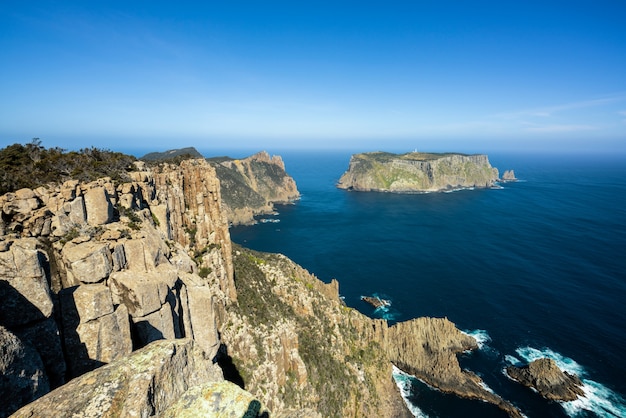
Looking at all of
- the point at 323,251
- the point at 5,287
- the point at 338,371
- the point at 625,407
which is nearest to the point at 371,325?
the point at 338,371

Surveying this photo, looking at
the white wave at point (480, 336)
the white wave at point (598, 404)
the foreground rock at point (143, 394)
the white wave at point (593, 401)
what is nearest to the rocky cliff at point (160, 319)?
the foreground rock at point (143, 394)

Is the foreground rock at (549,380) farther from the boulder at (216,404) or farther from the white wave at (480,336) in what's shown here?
the boulder at (216,404)

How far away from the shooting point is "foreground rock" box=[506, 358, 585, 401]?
63.5 m

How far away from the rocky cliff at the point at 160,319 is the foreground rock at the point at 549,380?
9.87m

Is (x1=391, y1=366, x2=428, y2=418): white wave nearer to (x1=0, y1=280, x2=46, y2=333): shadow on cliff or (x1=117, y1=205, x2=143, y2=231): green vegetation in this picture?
(x1=117, y1=205, x2=143, y2=231): green vegetation

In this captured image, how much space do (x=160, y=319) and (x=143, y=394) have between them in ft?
38.5

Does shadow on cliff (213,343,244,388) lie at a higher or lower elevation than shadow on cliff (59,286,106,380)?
lower

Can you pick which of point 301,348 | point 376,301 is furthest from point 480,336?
point 301,348

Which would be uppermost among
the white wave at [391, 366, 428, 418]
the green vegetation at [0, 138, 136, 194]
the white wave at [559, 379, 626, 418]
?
the green vegetation at [0, 138, 136, 194]

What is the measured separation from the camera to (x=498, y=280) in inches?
4353

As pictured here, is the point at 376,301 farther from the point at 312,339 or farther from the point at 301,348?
the point at 301,348

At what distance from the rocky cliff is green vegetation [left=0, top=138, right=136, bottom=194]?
2.38 metres

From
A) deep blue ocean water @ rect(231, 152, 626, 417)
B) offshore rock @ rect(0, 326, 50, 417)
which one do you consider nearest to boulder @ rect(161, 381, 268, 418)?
offshore rock @ rect(0, 326, 50, 417)

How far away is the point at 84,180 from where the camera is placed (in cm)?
2962
